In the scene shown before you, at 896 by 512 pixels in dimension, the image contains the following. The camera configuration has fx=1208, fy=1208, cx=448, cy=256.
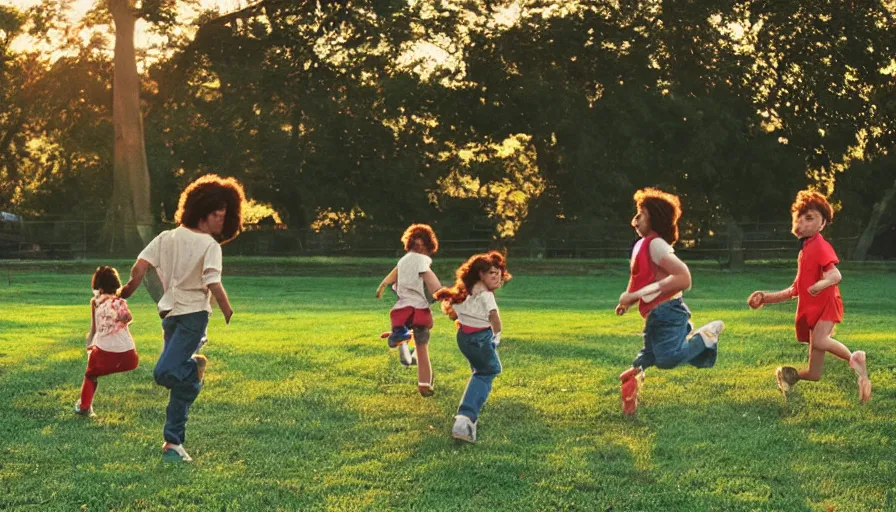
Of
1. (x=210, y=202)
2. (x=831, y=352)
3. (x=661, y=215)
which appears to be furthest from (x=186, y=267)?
(x=831, y=352)

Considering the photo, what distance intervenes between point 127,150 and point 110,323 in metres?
31.2

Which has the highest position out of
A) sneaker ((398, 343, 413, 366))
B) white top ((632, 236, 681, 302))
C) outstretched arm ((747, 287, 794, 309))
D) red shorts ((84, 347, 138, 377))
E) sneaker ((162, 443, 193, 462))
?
white top ((632, 236, 681, 302))

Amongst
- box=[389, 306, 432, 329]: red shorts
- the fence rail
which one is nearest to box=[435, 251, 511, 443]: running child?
box=[389, 306, 432, 329]: red shorts

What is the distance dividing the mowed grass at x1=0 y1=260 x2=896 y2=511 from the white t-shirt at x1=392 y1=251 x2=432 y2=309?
75 centimetres

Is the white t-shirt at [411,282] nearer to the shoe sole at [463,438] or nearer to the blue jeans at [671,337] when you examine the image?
the blue jeans at [671,337]

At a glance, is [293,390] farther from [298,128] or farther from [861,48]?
[298,128]

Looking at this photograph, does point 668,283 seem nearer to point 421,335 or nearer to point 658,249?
point 658,249

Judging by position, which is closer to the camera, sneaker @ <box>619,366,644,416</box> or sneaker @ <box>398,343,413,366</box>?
sneaker @ <box>619,366,644,416</box>

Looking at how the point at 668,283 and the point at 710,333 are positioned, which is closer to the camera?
the point at 668,283

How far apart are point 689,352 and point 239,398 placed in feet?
12.5

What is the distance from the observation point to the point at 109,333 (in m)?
9.01

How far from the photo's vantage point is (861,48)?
37188 millimetres

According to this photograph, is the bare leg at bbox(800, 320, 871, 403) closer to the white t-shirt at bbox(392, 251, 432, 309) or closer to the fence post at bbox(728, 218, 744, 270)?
the white t-shirt at bbox(392, 251, 432, 309)

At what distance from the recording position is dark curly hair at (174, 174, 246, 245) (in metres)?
7.57
